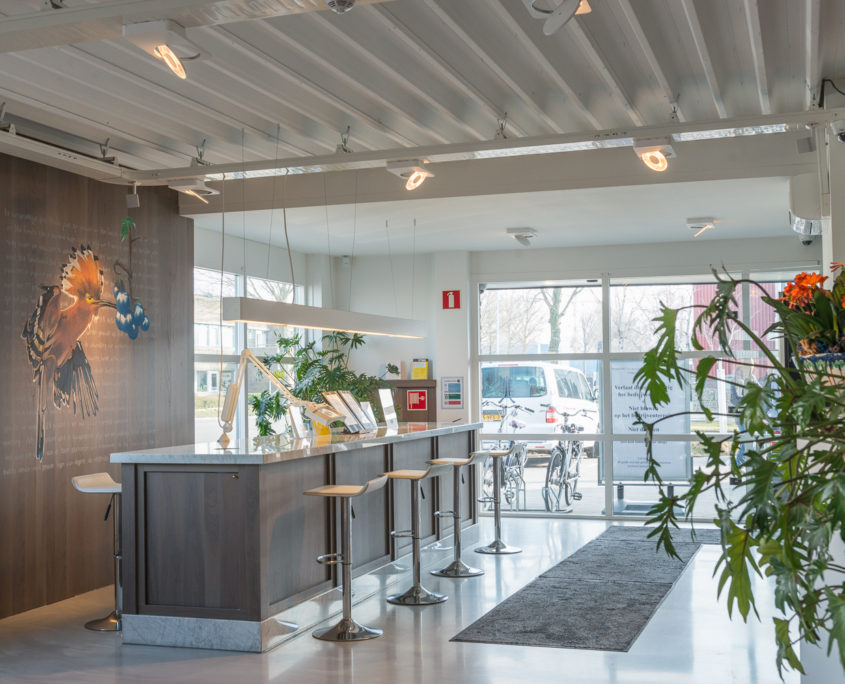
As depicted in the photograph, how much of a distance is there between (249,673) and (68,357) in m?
2.88

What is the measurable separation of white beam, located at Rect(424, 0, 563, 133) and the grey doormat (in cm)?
303

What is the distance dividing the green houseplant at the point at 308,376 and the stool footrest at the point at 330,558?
3474 mm

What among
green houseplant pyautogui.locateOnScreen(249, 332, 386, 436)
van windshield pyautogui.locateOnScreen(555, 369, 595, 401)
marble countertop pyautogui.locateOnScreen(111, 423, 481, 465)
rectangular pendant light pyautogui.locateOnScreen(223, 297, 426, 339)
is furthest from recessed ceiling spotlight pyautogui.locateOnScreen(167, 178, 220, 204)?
van windshield pyautogui.locateOnScreen(555, 369, 595, 401)

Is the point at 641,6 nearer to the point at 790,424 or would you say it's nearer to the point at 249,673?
the point at 790,424

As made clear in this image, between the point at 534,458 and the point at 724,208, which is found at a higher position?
the point at 724,208

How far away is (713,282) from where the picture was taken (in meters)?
9.86

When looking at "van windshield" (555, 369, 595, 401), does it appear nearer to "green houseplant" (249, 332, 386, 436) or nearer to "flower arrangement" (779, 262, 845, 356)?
"green houseplant" (249, 332, 386, 436)

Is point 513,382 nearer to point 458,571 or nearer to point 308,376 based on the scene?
point 308,376

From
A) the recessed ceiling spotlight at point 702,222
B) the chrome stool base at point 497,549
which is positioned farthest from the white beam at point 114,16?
the recessed ceiling spotlight at point 702,222

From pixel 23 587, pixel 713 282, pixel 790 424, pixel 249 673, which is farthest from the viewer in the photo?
pixel 713 282

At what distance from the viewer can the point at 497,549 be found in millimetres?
7898

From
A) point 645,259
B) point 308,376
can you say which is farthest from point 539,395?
point 308,376

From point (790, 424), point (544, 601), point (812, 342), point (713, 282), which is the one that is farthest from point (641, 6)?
point (713, 282)

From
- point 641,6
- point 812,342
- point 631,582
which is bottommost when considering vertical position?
point 631,582
